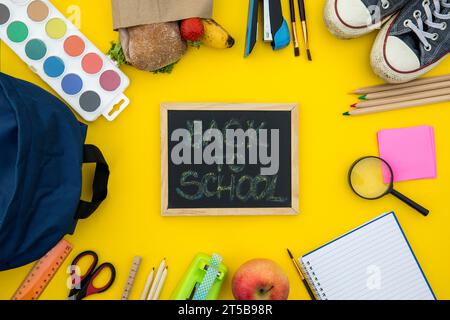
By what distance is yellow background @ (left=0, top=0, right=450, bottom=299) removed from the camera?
2.77 ft

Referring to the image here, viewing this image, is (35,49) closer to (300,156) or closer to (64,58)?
(64,58)

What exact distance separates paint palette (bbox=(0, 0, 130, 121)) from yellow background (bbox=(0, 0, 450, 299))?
0.02 meters

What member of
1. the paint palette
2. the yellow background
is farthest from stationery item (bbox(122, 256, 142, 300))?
the paint palette

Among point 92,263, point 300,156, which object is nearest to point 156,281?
point 92,263

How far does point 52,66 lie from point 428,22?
2.37ft

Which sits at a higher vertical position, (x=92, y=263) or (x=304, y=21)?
(x=304, y=21)

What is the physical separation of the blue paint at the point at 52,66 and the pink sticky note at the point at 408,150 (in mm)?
643

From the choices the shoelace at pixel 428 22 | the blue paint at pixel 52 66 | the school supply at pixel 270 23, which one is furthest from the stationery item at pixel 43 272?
the shoelace at pixel 428 22

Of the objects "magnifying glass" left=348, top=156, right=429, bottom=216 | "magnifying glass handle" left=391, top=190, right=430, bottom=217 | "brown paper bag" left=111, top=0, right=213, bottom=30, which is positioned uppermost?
"brown paper bag" left=111, top=0, right=213, bottom=30

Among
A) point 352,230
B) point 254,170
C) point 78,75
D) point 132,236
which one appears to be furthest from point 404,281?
point 78,75

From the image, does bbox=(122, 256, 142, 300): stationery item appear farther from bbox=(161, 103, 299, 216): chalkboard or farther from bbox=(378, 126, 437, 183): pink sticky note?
bbox=(378, 126, 437, 183): pink sticky note

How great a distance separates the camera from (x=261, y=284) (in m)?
0.79

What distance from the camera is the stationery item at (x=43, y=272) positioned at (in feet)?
2.74

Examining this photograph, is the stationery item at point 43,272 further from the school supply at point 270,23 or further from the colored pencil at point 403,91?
the colored pencil at point 403,91
